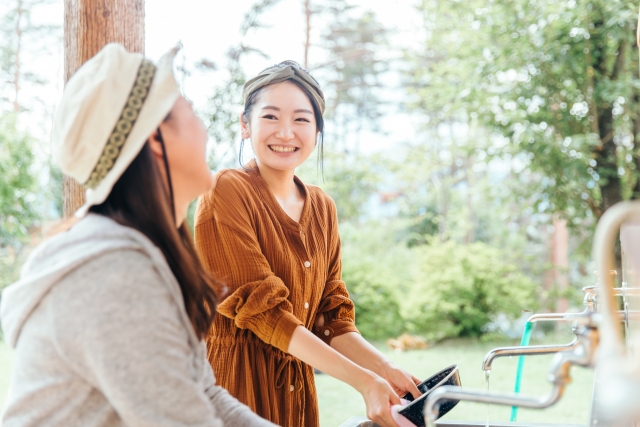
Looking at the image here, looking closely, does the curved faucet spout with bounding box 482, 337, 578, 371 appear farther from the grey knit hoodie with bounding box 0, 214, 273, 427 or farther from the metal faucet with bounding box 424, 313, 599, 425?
the grey knit hoodie with bounding box 0, 214, 273, 427

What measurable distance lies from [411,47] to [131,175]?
9969 mm

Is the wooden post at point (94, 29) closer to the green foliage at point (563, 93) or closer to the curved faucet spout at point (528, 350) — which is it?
the curved faucet spout at point (528, 350)

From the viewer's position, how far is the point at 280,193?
180cm

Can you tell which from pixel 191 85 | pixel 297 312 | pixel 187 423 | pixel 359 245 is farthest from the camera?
pixel 359 245

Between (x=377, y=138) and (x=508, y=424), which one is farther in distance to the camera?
(x=377, y=138)

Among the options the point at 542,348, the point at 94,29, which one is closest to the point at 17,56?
the point at 94,29

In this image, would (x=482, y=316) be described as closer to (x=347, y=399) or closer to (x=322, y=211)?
(x=347, y=399)

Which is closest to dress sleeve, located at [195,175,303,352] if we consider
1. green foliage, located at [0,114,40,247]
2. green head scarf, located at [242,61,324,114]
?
green head scarf, located at [242,61,324,114]

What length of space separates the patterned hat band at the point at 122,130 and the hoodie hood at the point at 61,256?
0.07 m

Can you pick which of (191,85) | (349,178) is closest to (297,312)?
(191,85)

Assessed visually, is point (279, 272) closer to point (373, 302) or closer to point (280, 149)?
point (280, 149)

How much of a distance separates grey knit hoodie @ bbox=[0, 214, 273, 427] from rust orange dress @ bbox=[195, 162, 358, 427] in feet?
1.93

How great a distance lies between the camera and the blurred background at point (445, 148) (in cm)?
518

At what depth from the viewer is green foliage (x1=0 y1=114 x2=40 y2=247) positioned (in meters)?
6.59
